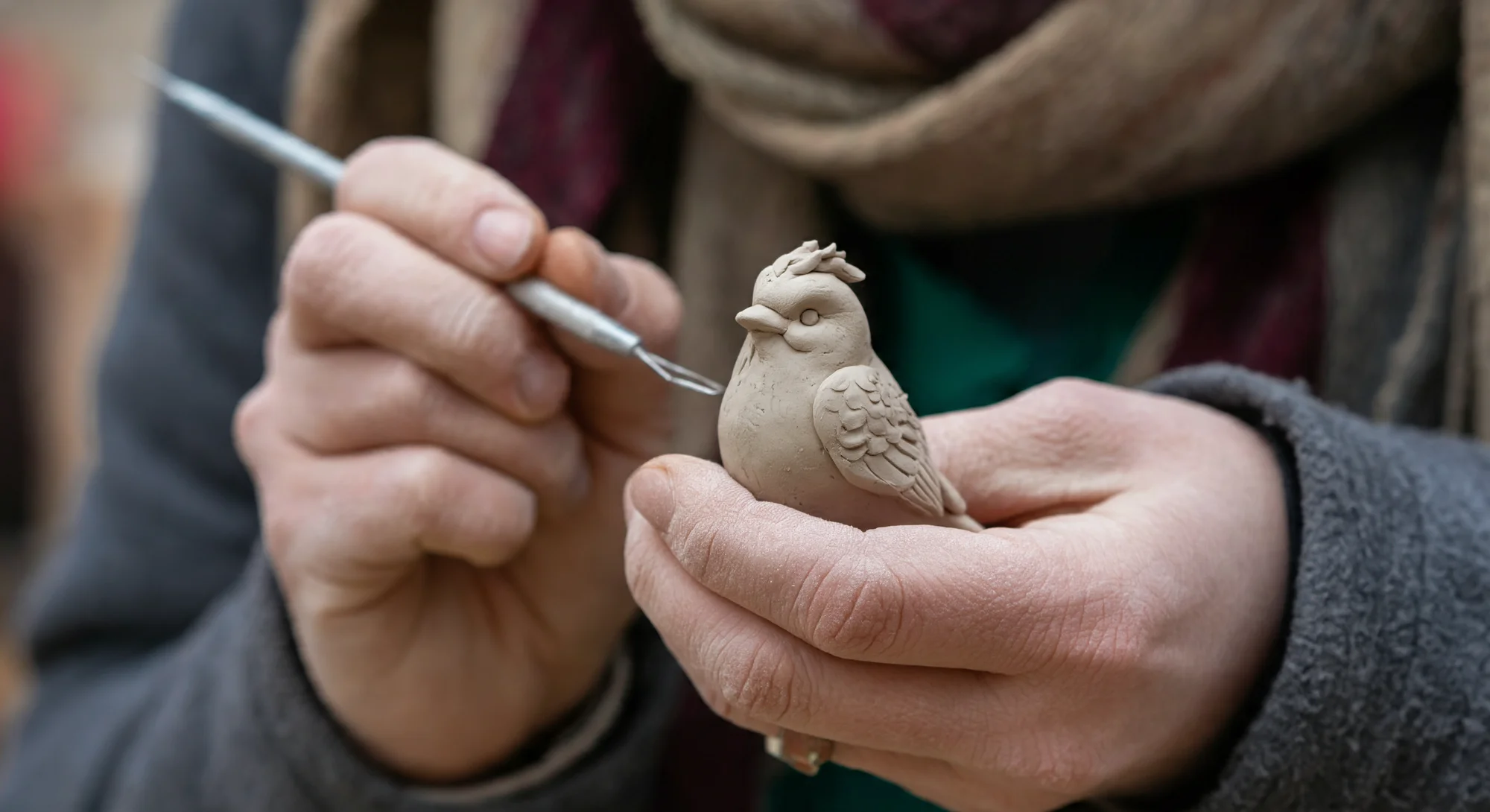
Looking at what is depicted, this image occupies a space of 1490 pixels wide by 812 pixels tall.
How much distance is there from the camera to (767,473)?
1.62 ft

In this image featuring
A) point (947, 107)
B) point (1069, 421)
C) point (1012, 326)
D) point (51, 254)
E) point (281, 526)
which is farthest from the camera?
point (51, 254)

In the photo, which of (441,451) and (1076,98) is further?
(1076,98)

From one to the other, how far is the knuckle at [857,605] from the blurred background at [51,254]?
2270 mm

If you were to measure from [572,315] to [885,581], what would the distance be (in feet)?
0.85

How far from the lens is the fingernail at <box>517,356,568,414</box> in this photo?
62 centimetres

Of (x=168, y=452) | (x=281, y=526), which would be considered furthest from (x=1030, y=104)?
(x=168, y=452)

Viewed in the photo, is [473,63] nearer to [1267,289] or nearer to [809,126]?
[809,126]

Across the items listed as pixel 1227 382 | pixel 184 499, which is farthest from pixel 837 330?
pixel 184 499

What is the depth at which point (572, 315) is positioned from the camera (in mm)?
599

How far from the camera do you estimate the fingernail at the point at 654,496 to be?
0.48 meters

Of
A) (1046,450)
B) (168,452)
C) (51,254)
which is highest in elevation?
(1046,450)

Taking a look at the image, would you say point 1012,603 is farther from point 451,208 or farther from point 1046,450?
point 451,208

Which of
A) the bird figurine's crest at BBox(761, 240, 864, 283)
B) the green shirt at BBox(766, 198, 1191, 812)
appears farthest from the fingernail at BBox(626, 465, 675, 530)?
the green shirt at BBox(766, 198, 1191, 812)

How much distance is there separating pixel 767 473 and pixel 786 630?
72 millimetres
